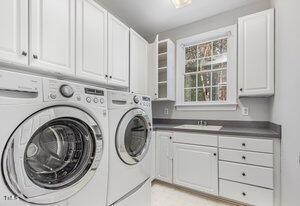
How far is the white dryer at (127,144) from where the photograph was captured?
1.24 m

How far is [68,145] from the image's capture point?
3.47 feet

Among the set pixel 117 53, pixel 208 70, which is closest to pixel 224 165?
pixel 208 70

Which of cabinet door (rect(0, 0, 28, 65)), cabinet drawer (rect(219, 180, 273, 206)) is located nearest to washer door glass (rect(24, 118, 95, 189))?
cabinet door (rect(0, 0, 28, 65))

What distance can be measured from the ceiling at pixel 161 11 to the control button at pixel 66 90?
1835mm

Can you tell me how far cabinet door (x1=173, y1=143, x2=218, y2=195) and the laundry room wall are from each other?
→ 0.74 m

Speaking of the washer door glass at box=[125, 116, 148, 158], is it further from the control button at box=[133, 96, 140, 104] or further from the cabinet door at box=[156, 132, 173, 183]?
the cabinet door at box=[156, 132, 173, 183]

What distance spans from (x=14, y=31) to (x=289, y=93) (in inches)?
90.6

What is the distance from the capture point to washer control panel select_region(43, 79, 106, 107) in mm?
856

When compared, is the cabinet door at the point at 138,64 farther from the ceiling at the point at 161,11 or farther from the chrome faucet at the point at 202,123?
the chrome faucet at the point at 202,123

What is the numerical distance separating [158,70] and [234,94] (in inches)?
48.8

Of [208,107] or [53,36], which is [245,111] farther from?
[53,36]

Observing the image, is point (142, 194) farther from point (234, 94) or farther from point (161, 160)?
point (234, 94)

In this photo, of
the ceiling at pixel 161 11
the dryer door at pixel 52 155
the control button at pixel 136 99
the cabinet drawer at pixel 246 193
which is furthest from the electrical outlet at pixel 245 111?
the dryer door at pixel 52 155

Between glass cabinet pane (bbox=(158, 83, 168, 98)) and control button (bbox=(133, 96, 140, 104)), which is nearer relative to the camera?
control button (bbox=(133, 96, 140, 104))
